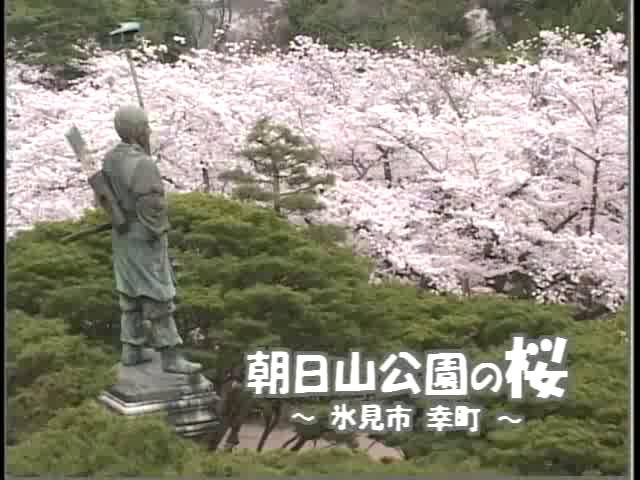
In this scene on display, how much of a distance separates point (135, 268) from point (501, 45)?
299 centimetres

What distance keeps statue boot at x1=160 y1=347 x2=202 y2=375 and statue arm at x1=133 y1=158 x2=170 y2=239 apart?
0.76m

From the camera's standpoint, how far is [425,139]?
26.5ft

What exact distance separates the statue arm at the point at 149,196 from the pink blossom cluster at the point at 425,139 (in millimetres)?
584

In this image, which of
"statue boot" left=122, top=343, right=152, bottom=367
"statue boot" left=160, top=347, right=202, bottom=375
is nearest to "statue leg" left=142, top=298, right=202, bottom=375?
"statue boot" left=160, top=347, right=202, bottom=375

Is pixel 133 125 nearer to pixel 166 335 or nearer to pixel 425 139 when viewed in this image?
pixel 166 335

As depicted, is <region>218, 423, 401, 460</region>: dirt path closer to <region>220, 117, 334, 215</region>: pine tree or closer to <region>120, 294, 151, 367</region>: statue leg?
<region>120, 294, 151, 367</region>: statue leg

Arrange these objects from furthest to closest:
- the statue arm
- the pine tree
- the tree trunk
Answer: the tree trunk → the pine tree → the statue arm

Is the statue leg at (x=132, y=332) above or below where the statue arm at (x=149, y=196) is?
below

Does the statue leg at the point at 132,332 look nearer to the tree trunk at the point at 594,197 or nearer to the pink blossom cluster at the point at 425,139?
the pink blossom cluster at the point at 425,139

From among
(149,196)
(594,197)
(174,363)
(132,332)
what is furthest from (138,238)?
(594,197)

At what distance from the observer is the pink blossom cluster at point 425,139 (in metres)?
7.81

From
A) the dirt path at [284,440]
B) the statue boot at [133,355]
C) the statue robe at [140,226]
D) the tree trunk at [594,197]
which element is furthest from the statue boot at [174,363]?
the tree trunk at [594,197]

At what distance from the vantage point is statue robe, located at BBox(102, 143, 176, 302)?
7.16m

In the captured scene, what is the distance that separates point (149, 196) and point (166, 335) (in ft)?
2.99
